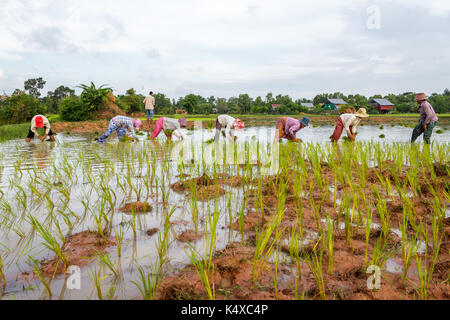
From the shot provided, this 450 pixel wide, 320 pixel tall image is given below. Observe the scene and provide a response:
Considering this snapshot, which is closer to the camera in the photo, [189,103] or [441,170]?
[441,170]

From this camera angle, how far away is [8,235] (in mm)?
2047

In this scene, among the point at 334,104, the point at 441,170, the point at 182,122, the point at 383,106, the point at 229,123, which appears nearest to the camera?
the point at 441,170

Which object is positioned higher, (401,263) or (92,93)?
(92,93)

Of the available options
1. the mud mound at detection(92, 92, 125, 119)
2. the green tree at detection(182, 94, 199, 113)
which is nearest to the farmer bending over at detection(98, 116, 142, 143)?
the mud mound at detection(92, 92, 125, 119)

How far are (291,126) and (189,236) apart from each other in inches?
222

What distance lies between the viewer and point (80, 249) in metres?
1.83

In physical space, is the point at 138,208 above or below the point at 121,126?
below

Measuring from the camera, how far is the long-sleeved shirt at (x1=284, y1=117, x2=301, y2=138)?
6.97 meters

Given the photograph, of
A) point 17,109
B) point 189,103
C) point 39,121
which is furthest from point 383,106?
point 39,121

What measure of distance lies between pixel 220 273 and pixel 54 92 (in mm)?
65130

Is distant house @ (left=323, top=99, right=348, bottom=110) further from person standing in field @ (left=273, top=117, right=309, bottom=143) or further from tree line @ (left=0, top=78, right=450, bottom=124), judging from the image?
person standing in field @ (left=273, top=117, right=309, bottom=143)

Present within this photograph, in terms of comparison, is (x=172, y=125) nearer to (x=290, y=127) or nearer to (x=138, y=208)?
(x=290, y=127)
